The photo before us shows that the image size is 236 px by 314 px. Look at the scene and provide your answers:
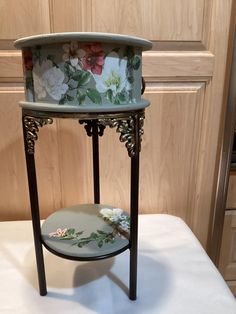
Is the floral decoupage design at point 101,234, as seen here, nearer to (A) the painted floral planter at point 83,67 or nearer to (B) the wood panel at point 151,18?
(A) the painted floral planter at point 83,67

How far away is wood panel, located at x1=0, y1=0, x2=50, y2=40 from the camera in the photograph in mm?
814

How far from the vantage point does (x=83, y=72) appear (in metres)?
0.48

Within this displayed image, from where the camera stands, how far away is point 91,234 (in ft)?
2.34

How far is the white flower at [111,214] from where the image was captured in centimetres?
79

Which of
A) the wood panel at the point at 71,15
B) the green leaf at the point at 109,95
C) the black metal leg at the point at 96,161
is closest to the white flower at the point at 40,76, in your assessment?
the green leaf at the point at 109,95

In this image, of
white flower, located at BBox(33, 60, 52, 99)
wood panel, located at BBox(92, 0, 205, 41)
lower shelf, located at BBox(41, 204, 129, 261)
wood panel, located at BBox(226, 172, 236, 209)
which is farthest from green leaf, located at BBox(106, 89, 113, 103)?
wood panel, located at BBox(226, 172, 236, 209)

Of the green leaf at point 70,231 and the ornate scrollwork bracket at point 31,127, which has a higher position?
the ornate scrollwork bracket at point 31,127

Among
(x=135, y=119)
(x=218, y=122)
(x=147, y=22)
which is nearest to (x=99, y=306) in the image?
(x=135, y=119)

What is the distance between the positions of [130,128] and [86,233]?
0.33 m

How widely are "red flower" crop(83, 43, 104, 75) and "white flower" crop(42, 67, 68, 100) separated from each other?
0.05 metres

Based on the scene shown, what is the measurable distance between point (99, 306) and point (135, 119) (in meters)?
0.42

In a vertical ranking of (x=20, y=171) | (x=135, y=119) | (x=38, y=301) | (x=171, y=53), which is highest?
(x=171, y=53)

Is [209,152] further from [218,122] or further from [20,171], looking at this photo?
[20,171]

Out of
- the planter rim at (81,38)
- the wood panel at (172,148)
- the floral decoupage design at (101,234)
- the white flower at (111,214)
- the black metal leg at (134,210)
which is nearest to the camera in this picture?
the planter rim at (81,38)
